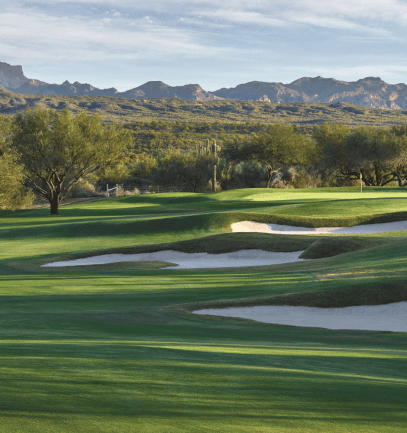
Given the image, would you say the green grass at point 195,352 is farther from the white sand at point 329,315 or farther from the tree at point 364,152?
the tree at point 364,152

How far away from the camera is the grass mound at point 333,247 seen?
14.1 metres

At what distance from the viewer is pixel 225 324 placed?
6.99 m

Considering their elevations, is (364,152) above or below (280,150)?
below

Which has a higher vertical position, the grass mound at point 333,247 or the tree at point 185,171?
the tree at point 185,171

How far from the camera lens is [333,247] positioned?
47.2 ft

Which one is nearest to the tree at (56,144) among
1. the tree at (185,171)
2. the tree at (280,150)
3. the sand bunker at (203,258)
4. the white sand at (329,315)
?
the sand bunker at (203,258)

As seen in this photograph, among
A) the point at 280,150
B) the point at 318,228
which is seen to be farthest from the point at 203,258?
the point at 280,150

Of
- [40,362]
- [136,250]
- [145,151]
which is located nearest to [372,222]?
[136,250]

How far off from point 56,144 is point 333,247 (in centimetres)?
2544

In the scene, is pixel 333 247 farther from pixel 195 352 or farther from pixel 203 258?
pixel 195 352

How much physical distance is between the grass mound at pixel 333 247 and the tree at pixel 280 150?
42.3 m

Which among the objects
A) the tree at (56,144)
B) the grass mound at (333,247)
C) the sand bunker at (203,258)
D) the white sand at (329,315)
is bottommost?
the sand bunker at (203,258)

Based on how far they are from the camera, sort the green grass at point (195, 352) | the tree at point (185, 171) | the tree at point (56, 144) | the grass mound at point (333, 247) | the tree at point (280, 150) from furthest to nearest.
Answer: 1. the tree at point (185, 171)
2. the tree at point (280, 150)
3. the tree at point (56, 144)
4. the grass mound at point (333, 247)
5. the green grass at point (195, 352)

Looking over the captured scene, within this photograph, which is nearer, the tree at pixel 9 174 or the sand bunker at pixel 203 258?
the sand bunker at pixel 203 258
